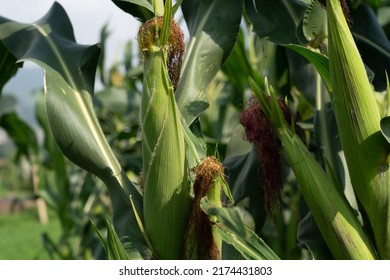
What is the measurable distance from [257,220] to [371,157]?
458mm

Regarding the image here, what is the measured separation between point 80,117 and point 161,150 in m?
0.32

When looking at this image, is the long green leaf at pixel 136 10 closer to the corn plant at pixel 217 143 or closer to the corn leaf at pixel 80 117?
the corn plant at pixel 217 143

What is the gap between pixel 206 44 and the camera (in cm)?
164

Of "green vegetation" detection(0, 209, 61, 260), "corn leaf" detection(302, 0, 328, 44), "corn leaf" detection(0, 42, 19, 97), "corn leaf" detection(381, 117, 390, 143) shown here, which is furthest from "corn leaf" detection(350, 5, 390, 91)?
"green vegetation" detection(0, 209, 61, 260)

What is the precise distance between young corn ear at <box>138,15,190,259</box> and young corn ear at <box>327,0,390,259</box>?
319 millimetres

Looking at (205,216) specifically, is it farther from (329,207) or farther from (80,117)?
(80,117)

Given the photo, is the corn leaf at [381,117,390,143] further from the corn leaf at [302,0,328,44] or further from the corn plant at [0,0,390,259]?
the corn leaf at [302,0,328,44]

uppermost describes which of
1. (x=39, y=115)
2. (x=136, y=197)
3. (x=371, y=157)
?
(x=371, y=157)

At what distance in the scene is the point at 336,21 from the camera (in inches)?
50.6

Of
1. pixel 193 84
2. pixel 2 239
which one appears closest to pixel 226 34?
pixel 193 84

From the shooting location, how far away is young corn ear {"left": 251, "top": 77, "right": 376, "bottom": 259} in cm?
133

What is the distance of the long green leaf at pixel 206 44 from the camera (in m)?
1.57

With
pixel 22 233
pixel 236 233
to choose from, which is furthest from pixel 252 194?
pixel 22 233

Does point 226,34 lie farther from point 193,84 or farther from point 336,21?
point 336,21
